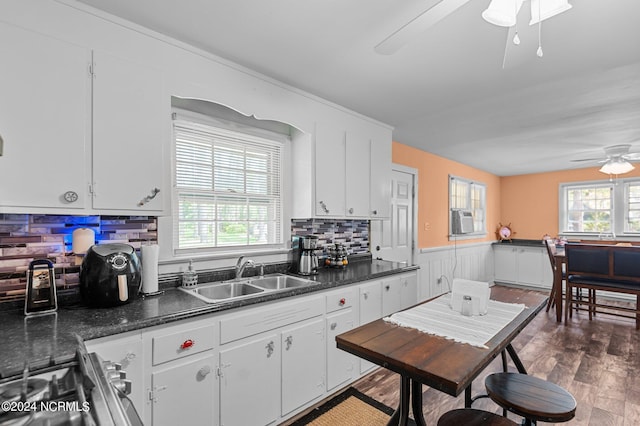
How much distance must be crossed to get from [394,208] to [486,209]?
11.7 feet

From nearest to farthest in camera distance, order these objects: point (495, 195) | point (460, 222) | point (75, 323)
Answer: point (75, 323) < point (460, 222) < point (495, 195)

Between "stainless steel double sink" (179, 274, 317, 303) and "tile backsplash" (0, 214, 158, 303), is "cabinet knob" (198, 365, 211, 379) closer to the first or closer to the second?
"stainless steel double sink" (179, 274, 317, 303)

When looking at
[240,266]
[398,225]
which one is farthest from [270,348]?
[398,225]

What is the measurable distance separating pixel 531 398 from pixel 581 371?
6.87ft

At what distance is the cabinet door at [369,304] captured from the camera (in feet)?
8.71

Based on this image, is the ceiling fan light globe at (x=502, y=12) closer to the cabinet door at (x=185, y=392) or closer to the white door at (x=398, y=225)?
the cabinet door at (x=185, y=392)

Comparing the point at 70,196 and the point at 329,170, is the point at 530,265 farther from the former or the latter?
the point at 70,196

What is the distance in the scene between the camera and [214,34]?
1896 millimetres

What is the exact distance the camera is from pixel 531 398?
1.46 m

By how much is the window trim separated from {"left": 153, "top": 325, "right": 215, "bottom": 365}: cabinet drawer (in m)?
0.74

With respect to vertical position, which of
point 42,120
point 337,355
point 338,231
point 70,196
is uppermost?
point 42,120

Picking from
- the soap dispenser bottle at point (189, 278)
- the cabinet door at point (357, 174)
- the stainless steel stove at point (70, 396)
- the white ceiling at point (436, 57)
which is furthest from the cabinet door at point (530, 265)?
the stainless steel stove at point (70, 396)

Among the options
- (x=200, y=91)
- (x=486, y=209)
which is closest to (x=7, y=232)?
(x=200, y=91)

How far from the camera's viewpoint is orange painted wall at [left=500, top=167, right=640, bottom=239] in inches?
250
